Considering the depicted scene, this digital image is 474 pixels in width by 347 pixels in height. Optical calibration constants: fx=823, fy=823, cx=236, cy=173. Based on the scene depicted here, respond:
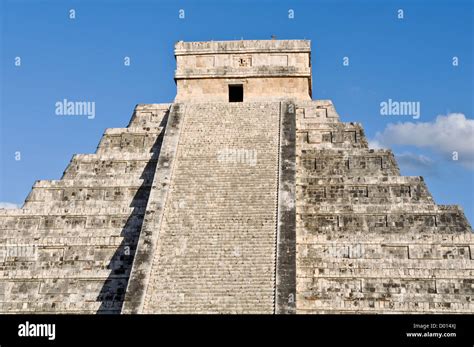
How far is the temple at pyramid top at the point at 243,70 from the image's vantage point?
1094 inches

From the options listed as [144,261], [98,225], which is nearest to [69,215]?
[98,225]

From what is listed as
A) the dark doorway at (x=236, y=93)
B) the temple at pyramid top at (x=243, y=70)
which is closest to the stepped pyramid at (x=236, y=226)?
the temple at pyramid top at (x=243, y=70)

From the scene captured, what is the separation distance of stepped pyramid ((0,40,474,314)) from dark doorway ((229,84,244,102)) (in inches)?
56.3

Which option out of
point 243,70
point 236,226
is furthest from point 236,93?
point 236,226

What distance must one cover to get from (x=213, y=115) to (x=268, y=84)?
2698mm

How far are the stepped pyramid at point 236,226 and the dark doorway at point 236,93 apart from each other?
1.43m

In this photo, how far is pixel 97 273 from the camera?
2167cm

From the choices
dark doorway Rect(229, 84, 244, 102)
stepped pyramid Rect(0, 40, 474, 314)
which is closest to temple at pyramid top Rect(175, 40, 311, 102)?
dark doorway Rect(229, 84, 244, 102)

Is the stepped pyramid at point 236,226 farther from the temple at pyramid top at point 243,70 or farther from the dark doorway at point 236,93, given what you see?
the dark doorway at point 236,93

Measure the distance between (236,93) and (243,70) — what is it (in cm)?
89

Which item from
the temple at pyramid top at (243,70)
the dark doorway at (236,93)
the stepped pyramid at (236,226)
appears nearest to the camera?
the stepped pyramid at (236,226)

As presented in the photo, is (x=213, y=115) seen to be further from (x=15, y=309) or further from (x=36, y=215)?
(x=15, y=309)

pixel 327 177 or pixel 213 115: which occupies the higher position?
pixel 213 115

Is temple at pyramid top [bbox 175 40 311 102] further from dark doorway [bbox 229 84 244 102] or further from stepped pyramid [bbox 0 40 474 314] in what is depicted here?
stepped pyramid [bbox 0 40 474 314]
